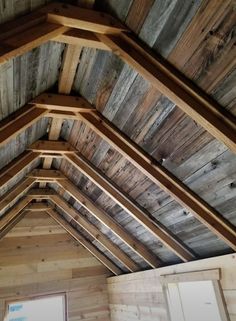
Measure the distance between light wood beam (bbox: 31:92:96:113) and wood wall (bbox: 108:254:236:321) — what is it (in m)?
1.63

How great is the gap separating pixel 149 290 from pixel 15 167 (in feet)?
7.55

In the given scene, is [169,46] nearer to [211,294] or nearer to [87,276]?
[211,294]

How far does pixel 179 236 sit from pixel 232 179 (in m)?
1.15

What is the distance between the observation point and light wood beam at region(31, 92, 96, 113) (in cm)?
197

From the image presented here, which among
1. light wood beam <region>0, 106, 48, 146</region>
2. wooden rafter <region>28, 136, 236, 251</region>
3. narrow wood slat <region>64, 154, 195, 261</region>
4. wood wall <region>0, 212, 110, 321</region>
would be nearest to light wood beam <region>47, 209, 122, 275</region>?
wood wall <region>0, 212, 110, 321</region>

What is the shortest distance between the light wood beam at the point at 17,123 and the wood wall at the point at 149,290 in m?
1.83

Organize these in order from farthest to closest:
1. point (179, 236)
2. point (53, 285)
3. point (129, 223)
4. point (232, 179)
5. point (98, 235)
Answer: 1. point (53, 285)
2. point (98, 235)
3. point (129, 223)
4. point (179, 236)
5. point (232, 179)

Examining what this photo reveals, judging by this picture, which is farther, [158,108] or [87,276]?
[87,276]

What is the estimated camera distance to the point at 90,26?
1368 mm

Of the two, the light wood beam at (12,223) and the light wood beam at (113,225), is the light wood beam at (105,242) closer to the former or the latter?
the light wood beam at (113,225)

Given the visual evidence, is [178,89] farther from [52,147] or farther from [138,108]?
[52,147]

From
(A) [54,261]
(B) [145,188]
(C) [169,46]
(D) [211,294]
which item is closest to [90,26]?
(C) [169,46]

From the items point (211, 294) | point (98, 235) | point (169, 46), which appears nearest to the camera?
point (169, 46)

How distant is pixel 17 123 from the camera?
73.7 inches
